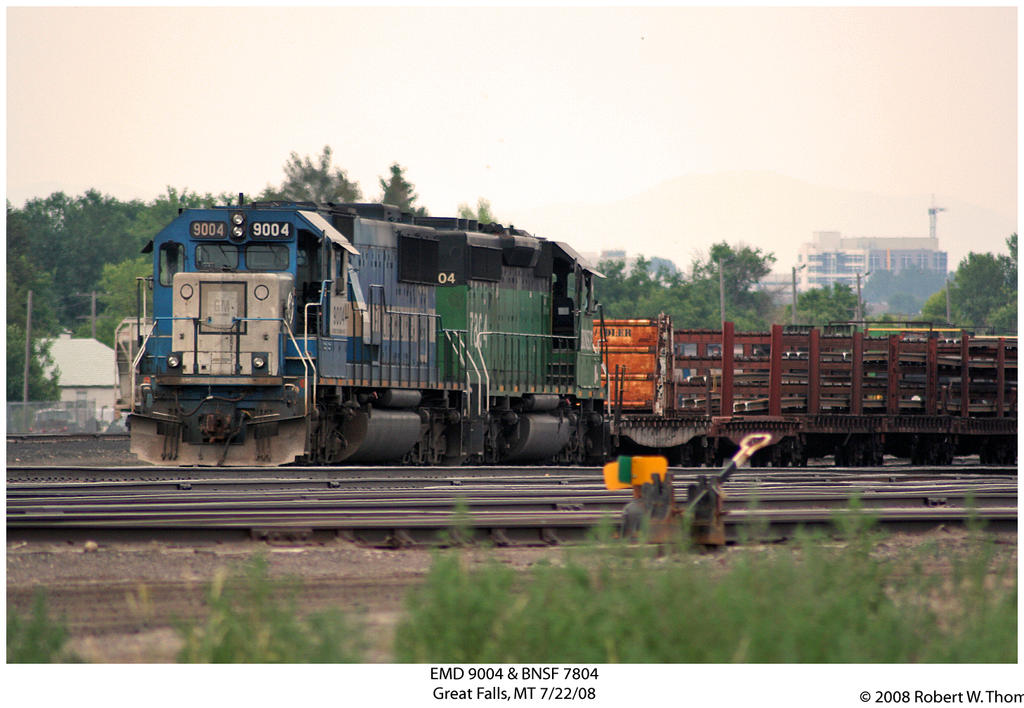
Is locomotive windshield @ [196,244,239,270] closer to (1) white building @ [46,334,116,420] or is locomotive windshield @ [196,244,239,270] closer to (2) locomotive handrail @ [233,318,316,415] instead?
(2) locomotive handrail @ [233,318,316,415]

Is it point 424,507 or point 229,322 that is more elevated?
point 229,322

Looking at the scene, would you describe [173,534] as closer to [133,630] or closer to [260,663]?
[133,630]

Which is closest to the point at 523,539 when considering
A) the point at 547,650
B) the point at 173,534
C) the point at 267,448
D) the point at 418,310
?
the point at 173,534

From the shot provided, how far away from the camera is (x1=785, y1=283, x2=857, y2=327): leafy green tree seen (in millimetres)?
89375

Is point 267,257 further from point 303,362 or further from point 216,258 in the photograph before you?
point 303,362

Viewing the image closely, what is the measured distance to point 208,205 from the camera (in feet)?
238

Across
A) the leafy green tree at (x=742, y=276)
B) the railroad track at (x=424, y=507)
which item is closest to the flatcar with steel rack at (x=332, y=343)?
the railroad track at (x=424, y=507)

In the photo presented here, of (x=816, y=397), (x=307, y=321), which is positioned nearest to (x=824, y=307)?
(x=816, y=397)

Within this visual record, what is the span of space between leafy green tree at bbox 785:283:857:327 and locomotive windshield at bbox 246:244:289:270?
7238 cm

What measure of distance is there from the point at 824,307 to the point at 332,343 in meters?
74.9

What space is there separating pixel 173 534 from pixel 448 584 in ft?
15.5

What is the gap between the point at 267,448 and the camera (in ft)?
59.2

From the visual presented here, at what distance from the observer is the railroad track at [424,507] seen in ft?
33.9

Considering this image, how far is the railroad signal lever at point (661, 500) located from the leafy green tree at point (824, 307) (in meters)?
79.7
